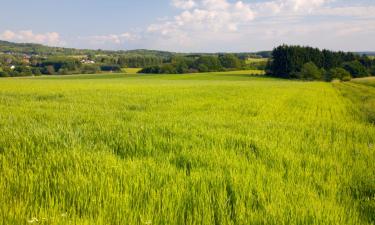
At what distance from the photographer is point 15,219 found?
8.04 ft

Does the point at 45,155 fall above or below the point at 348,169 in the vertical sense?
above

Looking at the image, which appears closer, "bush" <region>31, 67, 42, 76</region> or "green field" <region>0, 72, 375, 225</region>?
"green field" <region>0, 72, 375, 225</region>

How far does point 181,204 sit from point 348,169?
3088 millimetres

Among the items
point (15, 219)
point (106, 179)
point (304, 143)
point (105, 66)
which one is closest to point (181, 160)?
point (106, 179)

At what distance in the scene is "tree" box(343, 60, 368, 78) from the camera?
111m

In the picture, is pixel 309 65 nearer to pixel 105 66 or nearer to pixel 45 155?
pixel 105 66

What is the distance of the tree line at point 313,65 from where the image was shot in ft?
336

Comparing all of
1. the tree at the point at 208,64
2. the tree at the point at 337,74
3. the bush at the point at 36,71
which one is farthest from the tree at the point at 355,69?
the bush at the point at 36,71

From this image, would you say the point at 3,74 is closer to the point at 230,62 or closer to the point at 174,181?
the point at 230,62

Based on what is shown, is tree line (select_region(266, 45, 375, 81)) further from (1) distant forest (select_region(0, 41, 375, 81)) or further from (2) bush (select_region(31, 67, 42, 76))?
(2) bush (select_region(31, 67, 42, 76))

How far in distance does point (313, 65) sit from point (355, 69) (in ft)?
63.3

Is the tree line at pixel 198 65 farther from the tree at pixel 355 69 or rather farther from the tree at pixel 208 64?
the tree at pixel 355 69

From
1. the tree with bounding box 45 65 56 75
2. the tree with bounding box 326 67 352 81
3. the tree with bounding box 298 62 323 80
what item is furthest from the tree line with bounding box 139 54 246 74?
the tree with bounding box 326 67 352 81

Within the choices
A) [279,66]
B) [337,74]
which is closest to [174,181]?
[279,66]
